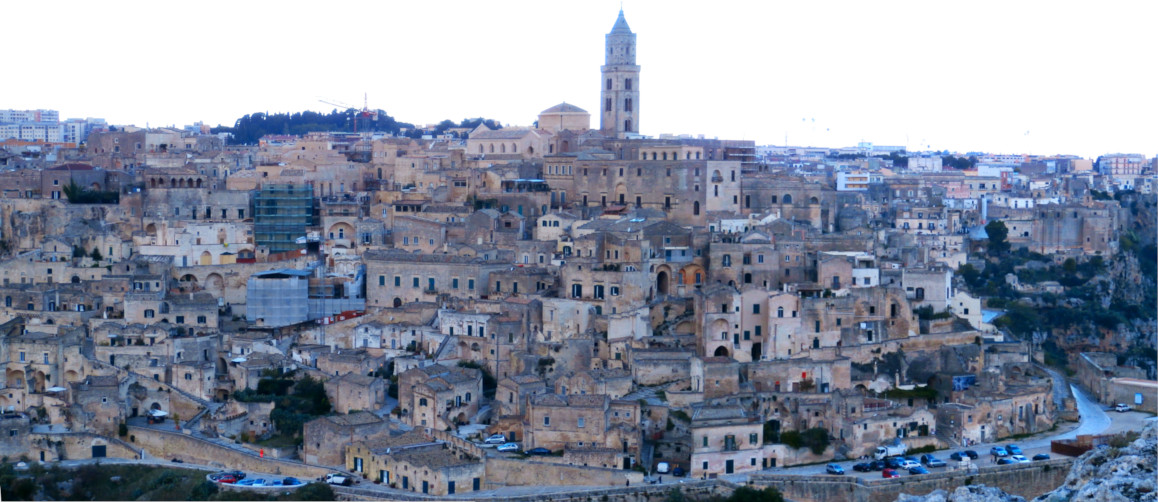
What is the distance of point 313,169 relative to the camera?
36406mm

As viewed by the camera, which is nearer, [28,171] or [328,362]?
[328,362]

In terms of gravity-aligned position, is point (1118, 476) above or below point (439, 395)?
above

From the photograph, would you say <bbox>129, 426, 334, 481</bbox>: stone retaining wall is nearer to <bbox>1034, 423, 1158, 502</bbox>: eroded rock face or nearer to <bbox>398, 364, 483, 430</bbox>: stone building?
<bbox>398, 364, 483, 430</bbox>: stone building

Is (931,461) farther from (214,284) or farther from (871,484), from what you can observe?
(214,284)

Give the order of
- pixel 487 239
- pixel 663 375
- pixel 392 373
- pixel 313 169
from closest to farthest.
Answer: pixel 663 375 < pixel 392 373 < pixel 487 239 < pixel 313 169

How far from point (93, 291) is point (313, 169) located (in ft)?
29.1

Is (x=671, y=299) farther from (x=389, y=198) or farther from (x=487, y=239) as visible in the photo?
(x=389, y=198)

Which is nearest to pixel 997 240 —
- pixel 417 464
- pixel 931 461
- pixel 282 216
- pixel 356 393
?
pixel 931 461

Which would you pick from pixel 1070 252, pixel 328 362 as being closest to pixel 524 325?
pixel 328 362

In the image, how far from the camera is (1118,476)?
431 inches

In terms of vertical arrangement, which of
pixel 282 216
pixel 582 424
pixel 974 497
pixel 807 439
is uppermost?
pixel 282 216

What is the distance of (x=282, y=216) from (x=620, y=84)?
11712 mm

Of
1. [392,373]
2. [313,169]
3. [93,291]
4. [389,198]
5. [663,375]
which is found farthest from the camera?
[313,169]

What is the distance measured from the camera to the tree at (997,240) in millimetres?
37781
